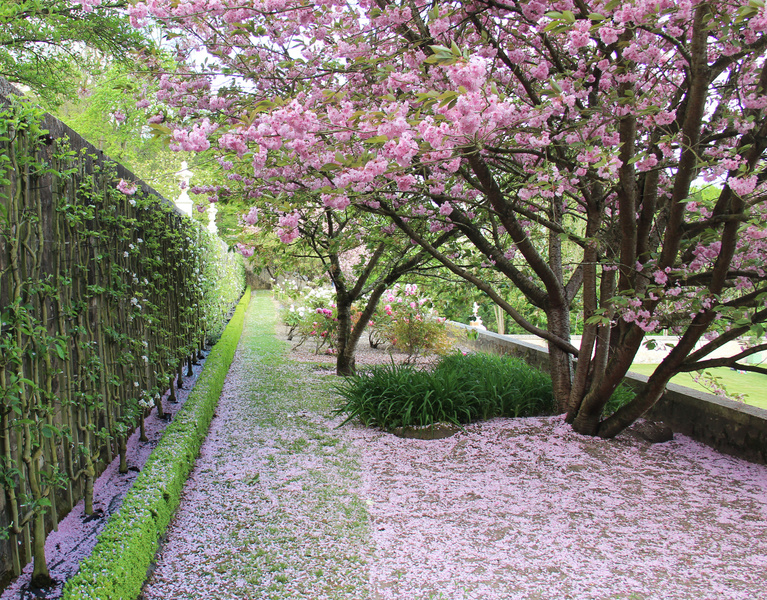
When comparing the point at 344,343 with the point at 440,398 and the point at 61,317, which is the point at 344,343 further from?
A: the point at 61,317

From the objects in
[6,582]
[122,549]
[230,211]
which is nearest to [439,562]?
[122,549]

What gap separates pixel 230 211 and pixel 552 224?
8.49 feet

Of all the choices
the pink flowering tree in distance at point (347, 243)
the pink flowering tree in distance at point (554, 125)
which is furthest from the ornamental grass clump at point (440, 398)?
the pink flowering tree in distance at point (347, 243)

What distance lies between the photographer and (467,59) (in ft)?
5.61

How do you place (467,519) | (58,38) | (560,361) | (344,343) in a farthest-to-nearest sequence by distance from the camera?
(58,38)
(344,343)
(560,361)
(467,519)

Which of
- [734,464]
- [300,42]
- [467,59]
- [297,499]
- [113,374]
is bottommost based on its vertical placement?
[297,499]

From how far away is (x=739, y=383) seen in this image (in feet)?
23.7

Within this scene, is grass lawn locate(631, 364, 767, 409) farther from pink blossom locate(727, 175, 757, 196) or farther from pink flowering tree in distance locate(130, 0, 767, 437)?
pink blossom locate(727, 175, 757, 196)

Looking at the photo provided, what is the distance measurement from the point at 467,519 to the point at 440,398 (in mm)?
1441

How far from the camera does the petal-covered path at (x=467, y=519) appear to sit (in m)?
2.00

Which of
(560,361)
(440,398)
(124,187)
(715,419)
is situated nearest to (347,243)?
(440,398)

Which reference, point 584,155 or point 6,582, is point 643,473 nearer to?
point 584,155

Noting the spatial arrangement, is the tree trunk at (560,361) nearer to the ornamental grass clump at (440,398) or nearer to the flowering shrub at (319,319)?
the ornamental grass clump at (440,398)

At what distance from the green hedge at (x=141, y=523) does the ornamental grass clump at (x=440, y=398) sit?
1205 mm
